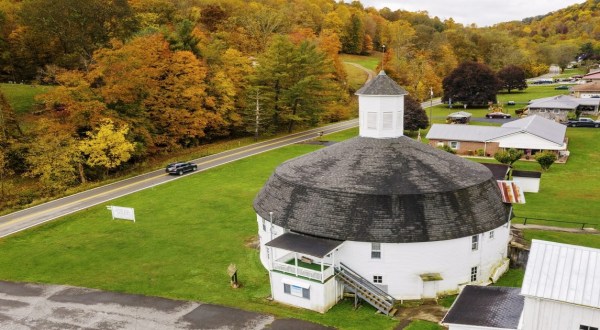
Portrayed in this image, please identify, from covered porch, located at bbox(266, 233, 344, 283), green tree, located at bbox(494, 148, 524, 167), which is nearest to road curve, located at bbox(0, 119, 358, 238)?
covered porch, located at bbox(266, 233, 344, 283)

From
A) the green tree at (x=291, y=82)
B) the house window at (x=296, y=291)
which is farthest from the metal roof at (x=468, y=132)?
the house window at (x=296, y=291)

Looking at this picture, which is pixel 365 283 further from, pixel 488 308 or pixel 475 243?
pixel 488 308

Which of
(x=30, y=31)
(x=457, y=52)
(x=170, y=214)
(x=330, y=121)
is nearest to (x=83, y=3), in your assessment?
(x=30, y=31)

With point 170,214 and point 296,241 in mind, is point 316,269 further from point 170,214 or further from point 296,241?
point 170,214

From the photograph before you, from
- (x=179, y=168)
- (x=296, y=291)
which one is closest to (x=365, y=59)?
(x=179, y=168)

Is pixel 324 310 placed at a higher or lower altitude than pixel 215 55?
lower
